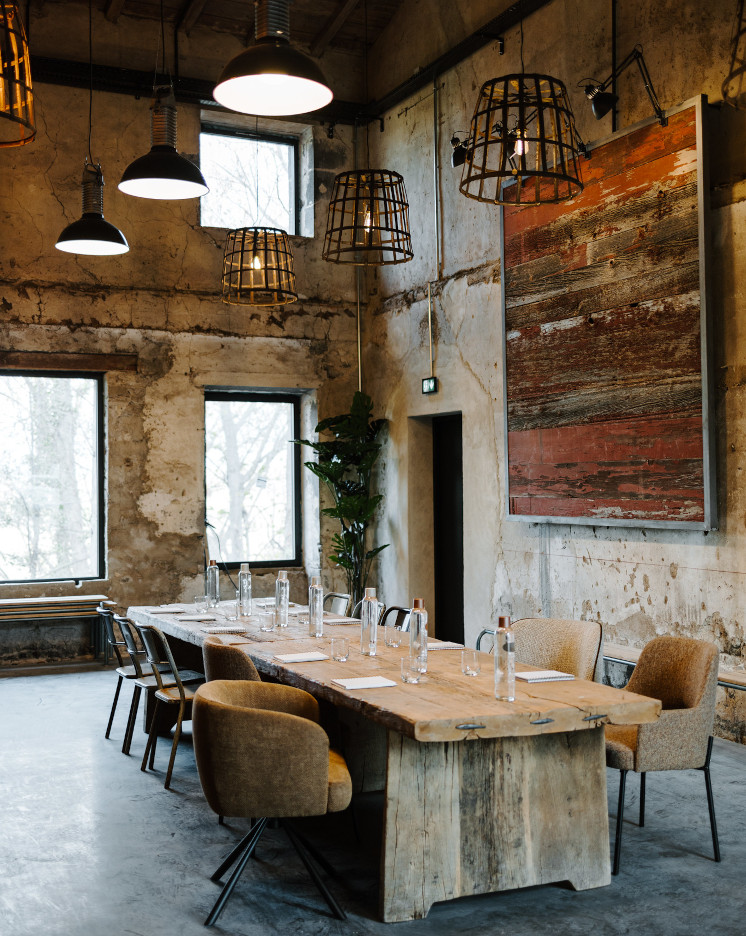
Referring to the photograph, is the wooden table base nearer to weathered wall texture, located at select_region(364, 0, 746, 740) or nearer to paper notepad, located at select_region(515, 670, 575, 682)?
paper notepad, located at select_region(515, 670, 575, 682)

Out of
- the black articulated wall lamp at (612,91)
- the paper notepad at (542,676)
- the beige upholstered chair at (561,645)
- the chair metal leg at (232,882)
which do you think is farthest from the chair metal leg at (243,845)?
the black articulated wall lamp at (612,91)

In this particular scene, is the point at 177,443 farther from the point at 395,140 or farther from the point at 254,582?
the point at 395,140

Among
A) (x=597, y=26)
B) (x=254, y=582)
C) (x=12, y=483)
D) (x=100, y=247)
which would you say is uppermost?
(x=597, y=26)

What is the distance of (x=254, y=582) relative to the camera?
9406 mm

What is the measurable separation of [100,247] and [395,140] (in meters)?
3.74

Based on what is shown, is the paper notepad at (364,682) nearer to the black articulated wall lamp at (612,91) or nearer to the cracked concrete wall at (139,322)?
the black articulated wall lamp at (612,91)

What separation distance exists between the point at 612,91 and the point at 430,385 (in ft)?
9.57

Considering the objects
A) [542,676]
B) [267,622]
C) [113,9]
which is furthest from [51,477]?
[542,676]

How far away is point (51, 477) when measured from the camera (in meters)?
8.73

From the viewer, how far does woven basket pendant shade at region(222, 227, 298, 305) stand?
633 centimetres

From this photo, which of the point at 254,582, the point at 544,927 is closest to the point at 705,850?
the point at 544,927

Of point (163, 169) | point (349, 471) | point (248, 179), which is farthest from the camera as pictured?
point (248, 179)

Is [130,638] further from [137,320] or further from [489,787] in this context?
[137,320]

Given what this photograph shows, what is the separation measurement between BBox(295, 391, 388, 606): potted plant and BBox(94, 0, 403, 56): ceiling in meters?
3.51
